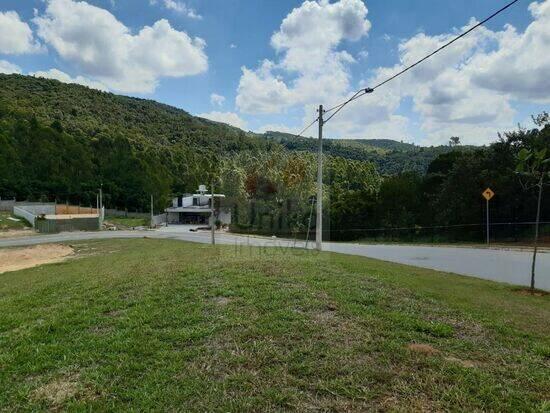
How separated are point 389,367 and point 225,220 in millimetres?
56612

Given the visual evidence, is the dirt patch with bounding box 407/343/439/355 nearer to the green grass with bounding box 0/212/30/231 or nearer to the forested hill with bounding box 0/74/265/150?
the green grass with bounding box 0/212/30/231

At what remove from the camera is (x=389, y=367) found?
4.19 m

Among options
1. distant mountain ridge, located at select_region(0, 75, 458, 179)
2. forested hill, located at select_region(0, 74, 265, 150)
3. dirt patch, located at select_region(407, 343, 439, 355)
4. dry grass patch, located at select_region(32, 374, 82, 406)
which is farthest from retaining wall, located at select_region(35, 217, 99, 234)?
dirt patch, located at select_region(407, 343, 439, 355)

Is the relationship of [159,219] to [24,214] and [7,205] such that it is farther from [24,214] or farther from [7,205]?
[7,205]

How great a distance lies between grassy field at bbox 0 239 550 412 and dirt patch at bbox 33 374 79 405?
0.01 meters

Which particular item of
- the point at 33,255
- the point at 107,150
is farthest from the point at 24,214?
the point at 107,150

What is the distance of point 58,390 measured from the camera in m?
3.82

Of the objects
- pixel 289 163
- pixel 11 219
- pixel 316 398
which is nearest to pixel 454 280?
pixel 316 398

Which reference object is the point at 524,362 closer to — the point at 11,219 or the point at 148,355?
the point at 148,355

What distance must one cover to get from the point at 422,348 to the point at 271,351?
1.69 metres

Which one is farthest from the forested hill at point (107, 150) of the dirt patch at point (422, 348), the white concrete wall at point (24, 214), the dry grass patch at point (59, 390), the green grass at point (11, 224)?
the dry grass patch at point (59, 390)

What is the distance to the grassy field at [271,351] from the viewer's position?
364cm

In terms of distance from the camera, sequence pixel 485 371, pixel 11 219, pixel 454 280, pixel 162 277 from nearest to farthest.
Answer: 1. pixel 485 371
2. pixel 162 277
3. pixel 454 280
4. pixel 11 219

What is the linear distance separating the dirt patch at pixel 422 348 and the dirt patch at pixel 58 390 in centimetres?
345
